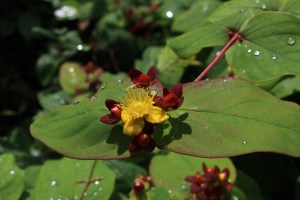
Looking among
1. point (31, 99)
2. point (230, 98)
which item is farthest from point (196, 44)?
point (31, 99)

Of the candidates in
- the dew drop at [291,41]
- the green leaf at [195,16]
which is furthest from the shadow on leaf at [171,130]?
Answer: the green leaf at [195,16]

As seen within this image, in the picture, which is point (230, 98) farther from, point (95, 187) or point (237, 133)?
point (95, 187)

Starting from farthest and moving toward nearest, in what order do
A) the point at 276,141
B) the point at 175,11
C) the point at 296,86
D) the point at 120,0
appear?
the point at 120,0
the point at 175,11
the point at 296,86
the point at 276,141

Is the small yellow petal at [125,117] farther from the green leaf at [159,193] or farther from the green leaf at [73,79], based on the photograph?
the green leaf at [73,79]

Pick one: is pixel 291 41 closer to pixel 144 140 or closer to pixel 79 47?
pixel 144 140

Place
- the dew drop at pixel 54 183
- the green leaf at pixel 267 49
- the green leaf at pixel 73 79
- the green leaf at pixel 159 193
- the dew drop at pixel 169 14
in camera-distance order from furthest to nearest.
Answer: the dew drop at pixel 169 14 → the green leaf at pixel 73 79 → the dew drop at pixel 54 183 → the green leaf at pixel 159 193 → the green leaf at pixel 267 49
